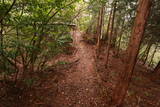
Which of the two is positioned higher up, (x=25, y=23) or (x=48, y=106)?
(x=25, y=23)

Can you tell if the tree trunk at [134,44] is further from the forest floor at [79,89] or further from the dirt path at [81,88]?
the dirt path at [81,88]

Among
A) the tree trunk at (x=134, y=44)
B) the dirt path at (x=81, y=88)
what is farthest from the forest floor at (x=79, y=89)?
the tree trunk at (x=134, y=44)

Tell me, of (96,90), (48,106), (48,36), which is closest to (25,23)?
(48,36)

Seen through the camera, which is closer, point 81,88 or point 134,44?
point 134,44

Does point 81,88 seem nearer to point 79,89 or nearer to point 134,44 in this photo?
point 79,89

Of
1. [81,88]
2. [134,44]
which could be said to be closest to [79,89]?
[81,88]

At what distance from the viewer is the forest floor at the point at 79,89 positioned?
182 inches

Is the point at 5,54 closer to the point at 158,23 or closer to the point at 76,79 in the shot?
the point at 76,79

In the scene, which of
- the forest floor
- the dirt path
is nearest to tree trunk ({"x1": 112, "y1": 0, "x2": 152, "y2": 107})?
the forest floor

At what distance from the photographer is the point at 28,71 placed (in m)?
5.43

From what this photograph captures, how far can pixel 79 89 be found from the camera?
5.36 m

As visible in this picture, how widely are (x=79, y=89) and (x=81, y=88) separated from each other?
12 centimetres

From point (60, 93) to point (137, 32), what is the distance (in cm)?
381

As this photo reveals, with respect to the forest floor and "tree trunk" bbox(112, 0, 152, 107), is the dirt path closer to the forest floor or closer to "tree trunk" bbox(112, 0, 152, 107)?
the forest floor
